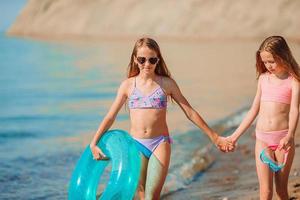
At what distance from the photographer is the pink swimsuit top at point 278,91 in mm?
5281

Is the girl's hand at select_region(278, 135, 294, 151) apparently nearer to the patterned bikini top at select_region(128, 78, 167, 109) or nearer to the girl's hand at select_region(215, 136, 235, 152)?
the girl's hand at select_region(215, 136, 235, 152)

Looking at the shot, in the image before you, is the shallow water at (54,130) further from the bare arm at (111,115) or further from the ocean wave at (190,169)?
the bare arm at (111,115)

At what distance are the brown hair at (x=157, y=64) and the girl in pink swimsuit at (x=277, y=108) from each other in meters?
0.70

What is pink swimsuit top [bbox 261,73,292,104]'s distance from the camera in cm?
528

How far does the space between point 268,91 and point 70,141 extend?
8.36 metres

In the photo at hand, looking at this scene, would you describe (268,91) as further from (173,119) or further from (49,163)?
(173,119)

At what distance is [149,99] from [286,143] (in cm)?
100

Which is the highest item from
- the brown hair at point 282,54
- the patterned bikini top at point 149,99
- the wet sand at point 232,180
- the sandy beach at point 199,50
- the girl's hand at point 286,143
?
the sandy beach at point 199,50

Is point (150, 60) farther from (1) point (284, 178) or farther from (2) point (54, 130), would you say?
(2) point (54, 130)

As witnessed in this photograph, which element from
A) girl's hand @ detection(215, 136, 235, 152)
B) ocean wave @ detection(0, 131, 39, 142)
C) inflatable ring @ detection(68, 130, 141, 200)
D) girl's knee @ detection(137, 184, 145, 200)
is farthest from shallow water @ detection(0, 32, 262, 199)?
inflatable ring @ detection(68, 130, 141, 200)

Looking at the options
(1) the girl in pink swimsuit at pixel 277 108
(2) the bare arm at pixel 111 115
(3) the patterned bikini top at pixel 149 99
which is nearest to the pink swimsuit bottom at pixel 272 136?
(1) the girl in pink swimsuit at pixel 277 108

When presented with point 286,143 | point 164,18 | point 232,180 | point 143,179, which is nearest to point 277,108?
point 286,143

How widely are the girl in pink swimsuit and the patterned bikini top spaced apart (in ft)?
2.32

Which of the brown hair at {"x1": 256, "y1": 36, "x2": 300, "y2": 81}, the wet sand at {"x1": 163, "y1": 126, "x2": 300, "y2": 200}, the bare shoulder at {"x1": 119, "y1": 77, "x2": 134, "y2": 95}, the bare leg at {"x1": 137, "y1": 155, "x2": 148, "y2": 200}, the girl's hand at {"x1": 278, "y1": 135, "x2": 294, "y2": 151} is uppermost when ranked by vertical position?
the brown hair at {"x1": 256, "y1": 36, "x2": 300, "y2": 81}
